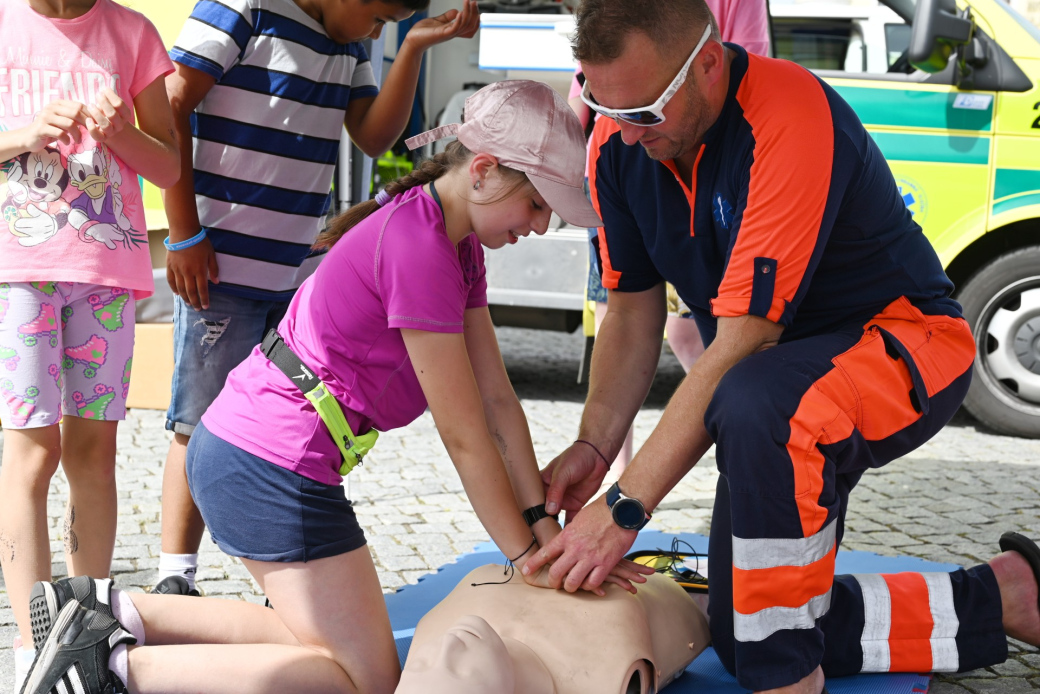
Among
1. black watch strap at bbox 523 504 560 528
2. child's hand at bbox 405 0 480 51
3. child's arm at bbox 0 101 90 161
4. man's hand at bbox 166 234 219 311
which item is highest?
child's hand at bbox 405 0 480 51

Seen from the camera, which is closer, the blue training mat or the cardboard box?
the blue training mat

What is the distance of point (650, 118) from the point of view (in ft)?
6.66

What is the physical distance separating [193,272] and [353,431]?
2.38 ft

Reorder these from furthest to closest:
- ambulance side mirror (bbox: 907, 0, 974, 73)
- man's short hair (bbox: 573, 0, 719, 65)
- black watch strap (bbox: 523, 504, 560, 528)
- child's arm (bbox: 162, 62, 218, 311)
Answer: ambulance side mirror (bbox: 907, 0, 974, 73) < child's arm (bbox: 162, 62, 218, 311) < black watch strap (bbox: 523, 504, 560, 528) < man's short hair (bbox: 573, 0, 719, 65)

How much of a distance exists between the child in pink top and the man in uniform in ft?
3.29

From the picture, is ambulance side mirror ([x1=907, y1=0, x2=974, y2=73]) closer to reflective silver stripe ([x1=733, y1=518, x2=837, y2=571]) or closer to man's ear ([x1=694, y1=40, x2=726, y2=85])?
man's ear ([x1=694, y1=40, x2=726, y2=85])

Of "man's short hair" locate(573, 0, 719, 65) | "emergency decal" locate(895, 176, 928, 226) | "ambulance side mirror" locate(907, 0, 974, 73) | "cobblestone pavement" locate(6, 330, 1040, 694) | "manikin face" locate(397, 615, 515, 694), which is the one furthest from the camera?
"emergency decal" locate(895, 176, 928, 226)

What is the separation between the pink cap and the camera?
2.01 m

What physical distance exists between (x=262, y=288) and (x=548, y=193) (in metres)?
0.96

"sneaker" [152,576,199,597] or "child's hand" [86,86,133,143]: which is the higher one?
"child's hand" [86,86,133,143]

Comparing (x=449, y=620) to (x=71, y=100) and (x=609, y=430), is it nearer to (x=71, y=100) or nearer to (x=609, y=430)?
(x=609, y=430)

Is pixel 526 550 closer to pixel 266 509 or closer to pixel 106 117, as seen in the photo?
pixel 266 509

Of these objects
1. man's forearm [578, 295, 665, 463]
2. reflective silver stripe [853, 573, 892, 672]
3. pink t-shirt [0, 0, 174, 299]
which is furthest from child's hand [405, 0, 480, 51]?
reflective silver stripe [853, 573, 892, 672]

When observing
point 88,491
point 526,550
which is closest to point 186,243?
point 88,491
